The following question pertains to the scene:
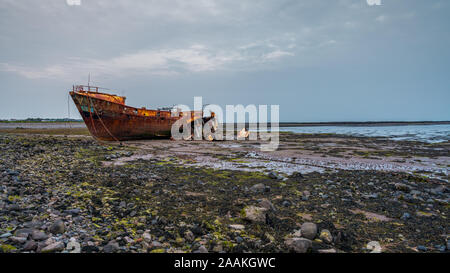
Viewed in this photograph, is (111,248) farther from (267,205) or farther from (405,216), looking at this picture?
(405,216)

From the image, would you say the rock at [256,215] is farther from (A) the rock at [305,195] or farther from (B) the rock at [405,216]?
(B) the rock at [405,216]

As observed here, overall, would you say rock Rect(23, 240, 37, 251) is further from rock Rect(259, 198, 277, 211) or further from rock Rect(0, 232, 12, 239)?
rock Rect(259, 198, 277, 211)

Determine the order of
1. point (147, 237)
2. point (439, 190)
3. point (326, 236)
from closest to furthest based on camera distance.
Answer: point (147, 237)
point (326, 236)
point (439, 190)

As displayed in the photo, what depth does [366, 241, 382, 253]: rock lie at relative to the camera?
3908 millimetres

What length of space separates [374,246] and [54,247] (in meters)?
5.19

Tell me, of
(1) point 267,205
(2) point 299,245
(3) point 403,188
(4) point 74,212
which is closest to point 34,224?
(4) point 74,212

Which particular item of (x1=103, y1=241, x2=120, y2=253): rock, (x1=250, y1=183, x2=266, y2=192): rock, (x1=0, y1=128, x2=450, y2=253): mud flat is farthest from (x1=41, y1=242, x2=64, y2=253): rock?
(x1=250, y1=183, x2=266, y2=192): rock

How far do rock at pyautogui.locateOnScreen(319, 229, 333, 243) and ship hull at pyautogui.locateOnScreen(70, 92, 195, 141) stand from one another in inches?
1002

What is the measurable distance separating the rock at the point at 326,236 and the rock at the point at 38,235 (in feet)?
15.3

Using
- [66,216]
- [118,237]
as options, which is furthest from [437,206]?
[66,216]

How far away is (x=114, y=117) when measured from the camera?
A: 2562 cm

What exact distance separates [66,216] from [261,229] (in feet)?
12.6
